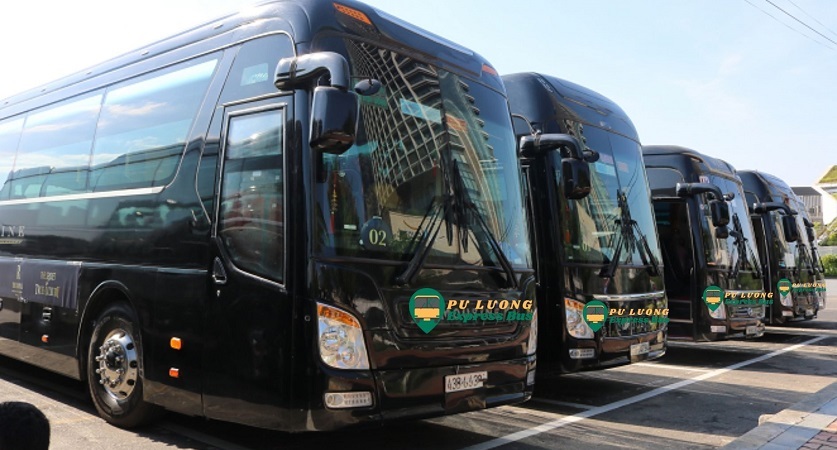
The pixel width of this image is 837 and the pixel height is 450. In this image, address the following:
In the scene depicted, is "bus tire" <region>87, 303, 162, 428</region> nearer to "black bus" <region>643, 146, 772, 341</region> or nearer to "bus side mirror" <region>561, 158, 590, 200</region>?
"bus side mirror" <region>561, 158, 590, 200</region>

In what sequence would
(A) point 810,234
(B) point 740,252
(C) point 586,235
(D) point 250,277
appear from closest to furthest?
(D) point 250,277
(C) point 586,235
(B) point 740,252
(A) point 810,234

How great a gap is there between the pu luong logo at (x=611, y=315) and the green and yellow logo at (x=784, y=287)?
8.03m

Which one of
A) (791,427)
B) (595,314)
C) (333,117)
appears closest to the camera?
(333,117)

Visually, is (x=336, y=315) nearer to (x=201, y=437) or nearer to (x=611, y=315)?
(x=201, y=437)

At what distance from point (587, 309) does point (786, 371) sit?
4939 mm

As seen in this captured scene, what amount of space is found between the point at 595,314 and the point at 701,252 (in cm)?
402

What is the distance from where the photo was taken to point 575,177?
7.12m

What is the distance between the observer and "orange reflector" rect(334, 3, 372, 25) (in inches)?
200

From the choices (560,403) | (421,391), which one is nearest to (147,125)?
(421,391)

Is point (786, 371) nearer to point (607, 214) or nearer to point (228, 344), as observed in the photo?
point (607, 214)

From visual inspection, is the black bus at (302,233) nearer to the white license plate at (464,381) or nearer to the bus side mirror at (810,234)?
the white license plate at (464,381)

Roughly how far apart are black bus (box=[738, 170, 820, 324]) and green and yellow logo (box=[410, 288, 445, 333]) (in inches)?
462

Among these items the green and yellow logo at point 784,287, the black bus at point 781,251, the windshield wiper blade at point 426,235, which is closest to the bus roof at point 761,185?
the black bus at point 781,251

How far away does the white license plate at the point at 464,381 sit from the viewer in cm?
500
